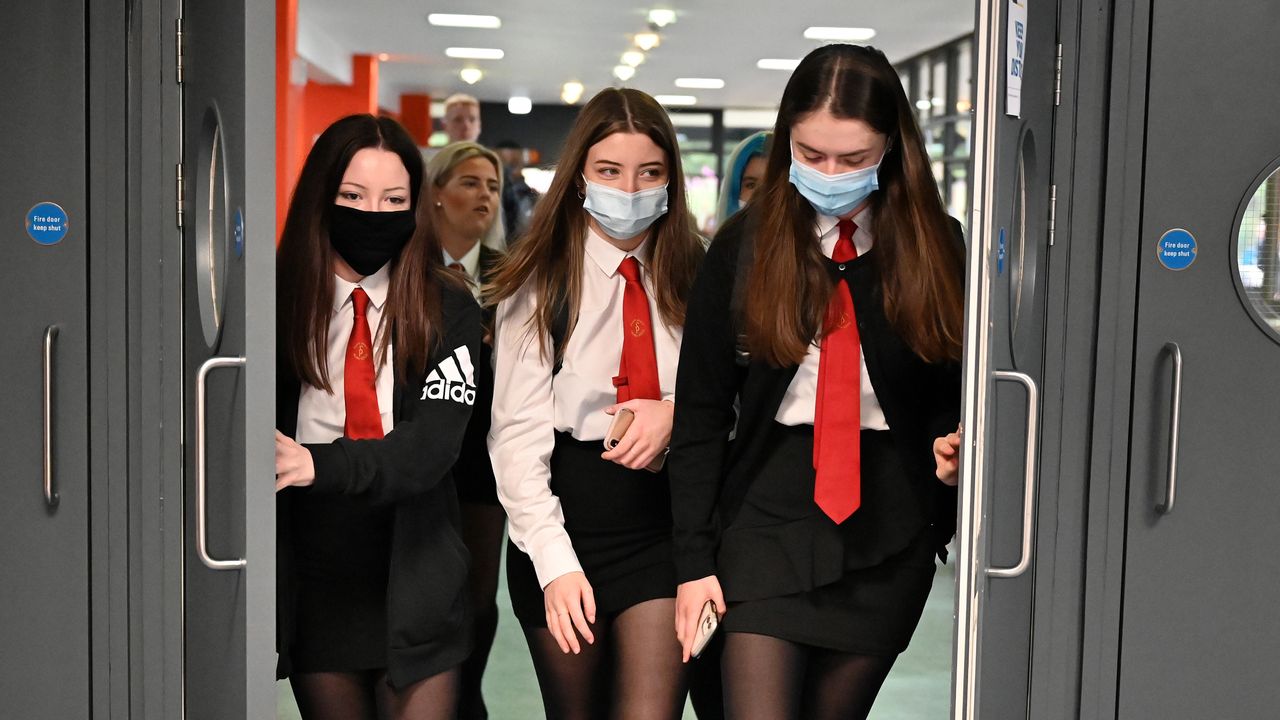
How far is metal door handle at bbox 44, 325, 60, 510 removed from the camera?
206 cm

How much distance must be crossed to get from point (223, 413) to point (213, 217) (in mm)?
378

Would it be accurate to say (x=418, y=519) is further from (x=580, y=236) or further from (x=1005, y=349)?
(x=1005, y=349)

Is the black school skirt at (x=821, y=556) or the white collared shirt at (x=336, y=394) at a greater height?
the white collared shirt at (x=336, y=394)

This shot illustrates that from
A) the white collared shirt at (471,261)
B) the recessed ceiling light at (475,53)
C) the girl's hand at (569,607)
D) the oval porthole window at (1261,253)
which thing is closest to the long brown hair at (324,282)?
the girl's hand at (569,607)

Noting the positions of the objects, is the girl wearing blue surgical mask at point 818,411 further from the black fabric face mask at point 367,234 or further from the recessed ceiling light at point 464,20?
the recessed ceiling light at point 464,20

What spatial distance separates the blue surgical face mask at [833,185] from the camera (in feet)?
6.76

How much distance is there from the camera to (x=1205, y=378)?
227 centimetres

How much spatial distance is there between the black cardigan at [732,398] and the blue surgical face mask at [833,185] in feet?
0.47

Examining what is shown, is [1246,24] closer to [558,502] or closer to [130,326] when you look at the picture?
[558,502]

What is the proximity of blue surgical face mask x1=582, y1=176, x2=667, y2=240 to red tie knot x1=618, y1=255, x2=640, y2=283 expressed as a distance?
60 millimetres

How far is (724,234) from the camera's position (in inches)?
87.0

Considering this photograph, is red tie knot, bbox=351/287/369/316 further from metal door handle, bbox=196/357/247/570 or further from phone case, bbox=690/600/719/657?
phone case, bbox=690/600/719/657

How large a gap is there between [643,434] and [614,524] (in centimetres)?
22

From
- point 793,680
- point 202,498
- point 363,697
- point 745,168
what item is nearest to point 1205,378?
point 793,680
